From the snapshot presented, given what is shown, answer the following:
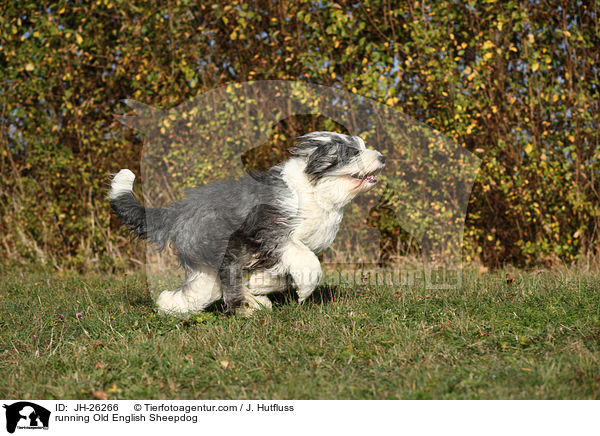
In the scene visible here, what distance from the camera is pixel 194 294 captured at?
4.10m

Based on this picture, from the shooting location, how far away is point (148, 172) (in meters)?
5.00

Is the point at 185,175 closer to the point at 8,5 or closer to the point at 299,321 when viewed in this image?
the point at 299,321

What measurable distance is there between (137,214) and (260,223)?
936 millimetres

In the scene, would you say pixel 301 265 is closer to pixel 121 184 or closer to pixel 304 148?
pixel 304 148

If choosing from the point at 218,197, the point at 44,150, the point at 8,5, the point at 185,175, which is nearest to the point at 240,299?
the point at 218,197

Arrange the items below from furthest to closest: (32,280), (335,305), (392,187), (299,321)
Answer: (32,280)
(392,187)
(335,305)
(299,321)

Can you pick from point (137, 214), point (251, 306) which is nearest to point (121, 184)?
point (137, 214)

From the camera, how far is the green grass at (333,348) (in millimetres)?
2932

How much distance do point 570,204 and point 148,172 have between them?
4896 mm

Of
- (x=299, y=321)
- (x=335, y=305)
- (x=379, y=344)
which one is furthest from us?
(x=335, y=305)
